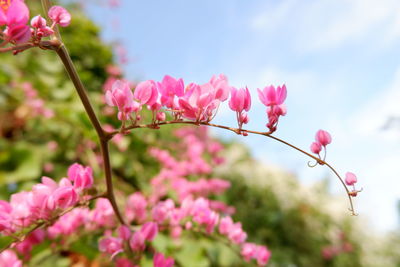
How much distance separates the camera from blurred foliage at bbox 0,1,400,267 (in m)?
1.63

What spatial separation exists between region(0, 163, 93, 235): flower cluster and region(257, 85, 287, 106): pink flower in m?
0.28

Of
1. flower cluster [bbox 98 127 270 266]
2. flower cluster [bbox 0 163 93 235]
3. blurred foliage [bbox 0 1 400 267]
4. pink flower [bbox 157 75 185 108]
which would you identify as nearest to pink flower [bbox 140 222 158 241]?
flower cluster [bbox 98 127 270 266]

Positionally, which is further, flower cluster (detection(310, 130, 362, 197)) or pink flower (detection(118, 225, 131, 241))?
pink flower (detection(118, 225, 131, 241))

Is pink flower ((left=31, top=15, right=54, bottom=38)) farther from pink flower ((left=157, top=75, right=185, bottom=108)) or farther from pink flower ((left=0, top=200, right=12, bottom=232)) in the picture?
pink flower ((left=0, top=200, right=12, bottom=232))

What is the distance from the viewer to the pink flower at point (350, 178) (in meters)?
0.42

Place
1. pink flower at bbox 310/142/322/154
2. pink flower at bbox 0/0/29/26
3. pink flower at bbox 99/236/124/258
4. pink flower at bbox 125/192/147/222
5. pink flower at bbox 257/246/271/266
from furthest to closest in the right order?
pink flower at bbox 125/192/147/222 < pink flower at bbox 257/246/271/266 < pink flower at bbox 99/236/124/258 < pink flower at bbox 310/142/322/154 < pink flower at bbox 0/0/29/26

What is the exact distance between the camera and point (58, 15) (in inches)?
16.5

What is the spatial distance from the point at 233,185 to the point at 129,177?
86 centimetres

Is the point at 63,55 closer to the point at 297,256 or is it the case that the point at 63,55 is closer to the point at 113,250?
the point at 113,250

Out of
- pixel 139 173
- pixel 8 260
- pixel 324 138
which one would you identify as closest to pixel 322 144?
pixel 324 138

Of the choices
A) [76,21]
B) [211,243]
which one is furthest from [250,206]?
[76,21]

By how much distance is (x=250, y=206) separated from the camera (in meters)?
2.25

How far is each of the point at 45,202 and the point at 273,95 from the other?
35 cm

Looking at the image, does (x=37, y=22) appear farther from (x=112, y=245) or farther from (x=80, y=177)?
(x=112, y=245)
